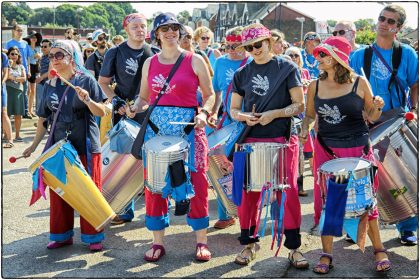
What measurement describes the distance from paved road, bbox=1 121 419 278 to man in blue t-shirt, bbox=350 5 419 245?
20 centimetres

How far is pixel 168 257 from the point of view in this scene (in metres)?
4.80

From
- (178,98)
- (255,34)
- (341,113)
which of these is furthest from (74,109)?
(341,113)

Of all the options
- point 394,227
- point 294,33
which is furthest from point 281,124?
point 294,33

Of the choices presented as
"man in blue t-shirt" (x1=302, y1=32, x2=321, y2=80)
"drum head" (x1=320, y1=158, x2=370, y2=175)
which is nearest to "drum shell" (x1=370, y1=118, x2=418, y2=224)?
"drum head" (x1=320, y1=158, x2=370, y2=175)

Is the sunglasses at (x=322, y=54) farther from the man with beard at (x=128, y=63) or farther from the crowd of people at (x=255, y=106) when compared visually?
the man with beard at (x=128, y=63)

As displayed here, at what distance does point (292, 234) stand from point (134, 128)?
1.79 m

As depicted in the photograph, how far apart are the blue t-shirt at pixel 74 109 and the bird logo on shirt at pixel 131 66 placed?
37.5 inches

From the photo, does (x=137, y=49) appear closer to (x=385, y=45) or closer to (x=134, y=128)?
(x=134, y=128)

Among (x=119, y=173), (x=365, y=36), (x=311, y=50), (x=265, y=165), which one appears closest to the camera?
(x=265, y=165)

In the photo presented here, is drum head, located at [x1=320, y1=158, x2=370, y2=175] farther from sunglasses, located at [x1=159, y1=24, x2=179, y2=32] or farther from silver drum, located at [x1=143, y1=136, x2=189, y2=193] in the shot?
sunglasses, located at [x1=159, y1=24, x2=179, y2=32]

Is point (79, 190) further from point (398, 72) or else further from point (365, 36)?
point (365, 36)

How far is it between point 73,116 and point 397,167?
2663 mm

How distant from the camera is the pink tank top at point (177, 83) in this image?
4594mm

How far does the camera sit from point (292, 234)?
4523 millimetres
